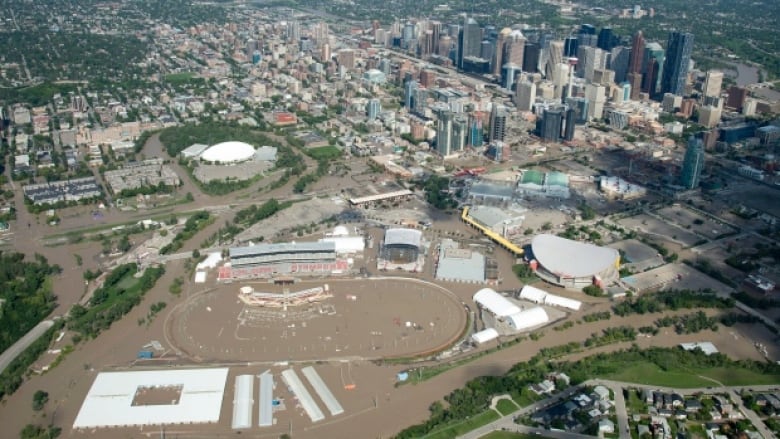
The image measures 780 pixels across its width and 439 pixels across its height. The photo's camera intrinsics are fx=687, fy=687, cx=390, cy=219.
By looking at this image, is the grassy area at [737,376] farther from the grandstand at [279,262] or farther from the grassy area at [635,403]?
the grandstand at [279,262]

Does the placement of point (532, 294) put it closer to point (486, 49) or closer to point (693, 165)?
point (693, 165)

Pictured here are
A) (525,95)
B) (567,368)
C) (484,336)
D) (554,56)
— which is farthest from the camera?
(554,56)

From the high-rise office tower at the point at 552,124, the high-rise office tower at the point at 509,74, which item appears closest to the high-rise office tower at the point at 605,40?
the high-rise office tower at the point at 509,74

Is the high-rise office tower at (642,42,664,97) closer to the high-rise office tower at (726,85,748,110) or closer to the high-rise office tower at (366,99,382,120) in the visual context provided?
the high-rise office tower at (726,85,748,110)

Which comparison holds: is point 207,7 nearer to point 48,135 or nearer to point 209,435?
point 48,135

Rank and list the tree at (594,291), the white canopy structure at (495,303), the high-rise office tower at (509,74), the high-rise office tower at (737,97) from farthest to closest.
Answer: the high-rise office tower at (509,74), the high-rise office tower at (737,97), the tree at (594,291), the white canopy structure at (495,303)

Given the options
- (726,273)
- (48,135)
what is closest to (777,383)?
(726,273)

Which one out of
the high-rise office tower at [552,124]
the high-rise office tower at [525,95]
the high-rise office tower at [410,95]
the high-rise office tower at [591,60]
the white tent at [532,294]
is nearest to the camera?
the white tent at [532,294]

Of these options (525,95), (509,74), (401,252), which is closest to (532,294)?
(401,252)
